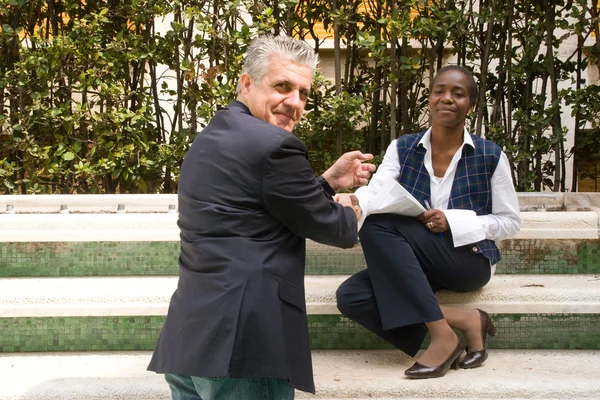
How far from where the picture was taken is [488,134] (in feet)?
15.8

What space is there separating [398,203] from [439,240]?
0.79 ft

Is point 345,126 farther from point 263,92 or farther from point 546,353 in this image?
point 263,92

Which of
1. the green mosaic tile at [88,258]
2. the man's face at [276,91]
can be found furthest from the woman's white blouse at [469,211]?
the green mosaic tile at [88,258]

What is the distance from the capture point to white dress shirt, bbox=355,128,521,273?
3193 millimetres

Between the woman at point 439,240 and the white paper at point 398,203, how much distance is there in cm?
4

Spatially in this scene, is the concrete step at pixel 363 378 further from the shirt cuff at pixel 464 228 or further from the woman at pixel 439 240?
the shirt cuff at pixel 464 228

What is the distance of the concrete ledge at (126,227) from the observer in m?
3.74

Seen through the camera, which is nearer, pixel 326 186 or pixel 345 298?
pixel 326 186

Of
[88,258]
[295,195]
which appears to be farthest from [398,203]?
[88,258]

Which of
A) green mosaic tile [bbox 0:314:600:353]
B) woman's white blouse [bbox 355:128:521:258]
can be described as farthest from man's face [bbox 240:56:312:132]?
green mosaic tile [bbox 0:314:600:353]

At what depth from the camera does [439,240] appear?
10.6ft

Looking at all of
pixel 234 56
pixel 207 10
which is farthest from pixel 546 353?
pixel 207 10

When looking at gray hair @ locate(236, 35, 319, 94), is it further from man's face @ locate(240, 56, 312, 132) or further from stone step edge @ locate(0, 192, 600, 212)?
stone step edge @ locate(0, 192, 600, 212)

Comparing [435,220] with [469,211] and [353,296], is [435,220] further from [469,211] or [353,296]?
[353,296]
